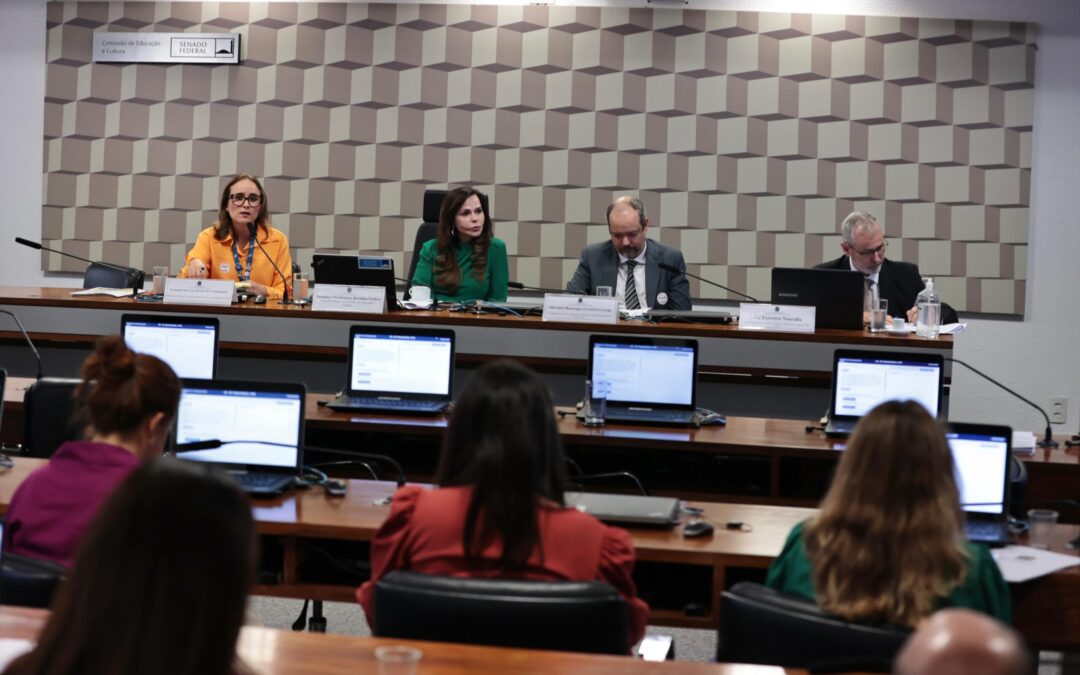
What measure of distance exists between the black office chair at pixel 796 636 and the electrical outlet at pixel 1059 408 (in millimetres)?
5495

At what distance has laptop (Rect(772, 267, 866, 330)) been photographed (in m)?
4.97

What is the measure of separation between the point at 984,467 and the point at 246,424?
1.96 metres

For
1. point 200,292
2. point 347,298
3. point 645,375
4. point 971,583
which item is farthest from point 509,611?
point 200,292

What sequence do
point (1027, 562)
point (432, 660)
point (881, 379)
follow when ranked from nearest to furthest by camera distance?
point (432, 660), point (1027, 562), point (881, 379)

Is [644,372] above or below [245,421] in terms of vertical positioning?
above

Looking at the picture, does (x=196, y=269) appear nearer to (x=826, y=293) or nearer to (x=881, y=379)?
(x=826, y=293)

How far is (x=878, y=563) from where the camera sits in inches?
79.7

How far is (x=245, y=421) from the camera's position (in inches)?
133

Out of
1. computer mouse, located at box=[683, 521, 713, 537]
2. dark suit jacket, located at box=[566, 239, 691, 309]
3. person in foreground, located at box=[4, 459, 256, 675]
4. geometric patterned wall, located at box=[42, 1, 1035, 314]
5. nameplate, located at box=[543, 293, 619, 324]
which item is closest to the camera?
person in foreground, located at box=[4, 459, 256, 675]

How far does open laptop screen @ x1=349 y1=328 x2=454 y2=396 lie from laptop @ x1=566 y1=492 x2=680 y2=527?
144 centimetres

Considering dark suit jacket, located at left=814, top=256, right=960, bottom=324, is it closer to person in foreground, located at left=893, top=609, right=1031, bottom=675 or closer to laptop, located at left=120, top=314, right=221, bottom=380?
laptop, located at left=120, top=314, right=221, bottom=380

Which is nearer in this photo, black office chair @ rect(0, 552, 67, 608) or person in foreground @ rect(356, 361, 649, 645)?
black office chair @ rect(0, 552, 67, 608)

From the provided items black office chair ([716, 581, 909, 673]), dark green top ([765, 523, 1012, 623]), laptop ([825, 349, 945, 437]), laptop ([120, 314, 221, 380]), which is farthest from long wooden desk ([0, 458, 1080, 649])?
laptop ([120, 314, 221, 380])

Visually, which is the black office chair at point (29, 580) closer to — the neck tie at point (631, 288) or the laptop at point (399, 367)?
the laptop at point (399, 367)
